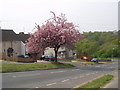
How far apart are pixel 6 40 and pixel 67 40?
1129 inches

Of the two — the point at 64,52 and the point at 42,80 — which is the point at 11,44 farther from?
the point at 42,80

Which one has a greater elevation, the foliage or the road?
the foliage

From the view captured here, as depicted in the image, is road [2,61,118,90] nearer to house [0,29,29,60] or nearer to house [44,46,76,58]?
house [0,29,29,60]

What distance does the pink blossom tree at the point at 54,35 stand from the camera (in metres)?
43.7

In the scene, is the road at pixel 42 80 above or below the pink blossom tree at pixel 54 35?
below

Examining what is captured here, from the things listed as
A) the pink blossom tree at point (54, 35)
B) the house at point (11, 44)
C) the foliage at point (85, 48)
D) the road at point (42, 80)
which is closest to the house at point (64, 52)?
the foliage at point (85, 48)

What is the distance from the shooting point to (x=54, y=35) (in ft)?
143

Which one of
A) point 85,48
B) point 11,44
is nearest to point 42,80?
point 11,44

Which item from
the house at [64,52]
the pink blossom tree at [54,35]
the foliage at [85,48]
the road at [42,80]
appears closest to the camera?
the road at [42,80]

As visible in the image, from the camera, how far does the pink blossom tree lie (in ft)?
143

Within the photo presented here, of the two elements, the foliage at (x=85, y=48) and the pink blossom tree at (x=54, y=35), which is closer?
the pink blossom tree at (x=54, y=35)

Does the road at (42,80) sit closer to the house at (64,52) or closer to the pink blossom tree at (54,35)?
the pink blossom tree at (54,35)

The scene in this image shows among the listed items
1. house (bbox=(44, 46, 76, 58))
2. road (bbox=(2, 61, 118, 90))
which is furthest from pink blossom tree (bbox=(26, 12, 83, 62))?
house (bbox=(44, 46, 76, 58))

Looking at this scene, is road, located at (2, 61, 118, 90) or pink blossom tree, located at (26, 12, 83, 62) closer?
road, located at (2, 61, 118, 90)
